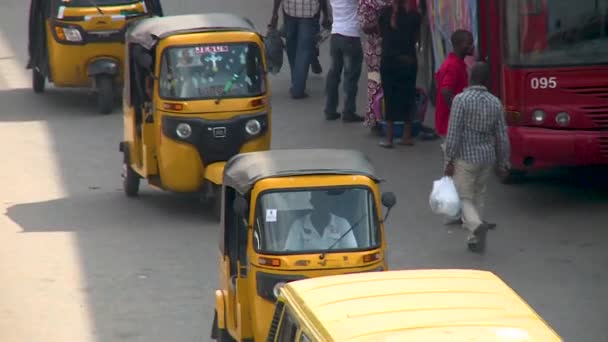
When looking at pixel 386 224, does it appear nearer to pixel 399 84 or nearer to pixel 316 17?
pixel 399 84

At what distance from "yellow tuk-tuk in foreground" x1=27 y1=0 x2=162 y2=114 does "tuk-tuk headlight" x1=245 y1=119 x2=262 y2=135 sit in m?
5.92

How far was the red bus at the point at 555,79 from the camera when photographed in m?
13.5

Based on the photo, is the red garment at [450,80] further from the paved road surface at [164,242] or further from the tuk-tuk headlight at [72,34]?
the tuk-tuk headlight at [72,34]

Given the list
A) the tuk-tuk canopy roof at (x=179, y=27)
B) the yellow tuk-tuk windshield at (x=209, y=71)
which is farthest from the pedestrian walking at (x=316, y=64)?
the yellow tuk-tuk windshield at (x=209, y=71)

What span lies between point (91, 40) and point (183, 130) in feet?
20.5

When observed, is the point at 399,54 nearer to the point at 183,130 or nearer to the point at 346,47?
the point at 346,47

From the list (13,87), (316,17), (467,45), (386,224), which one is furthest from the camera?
(13,87)

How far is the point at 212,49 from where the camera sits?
47.2ft

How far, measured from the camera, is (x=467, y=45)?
13133 mm

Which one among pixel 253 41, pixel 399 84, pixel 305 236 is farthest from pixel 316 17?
pixel 305 236

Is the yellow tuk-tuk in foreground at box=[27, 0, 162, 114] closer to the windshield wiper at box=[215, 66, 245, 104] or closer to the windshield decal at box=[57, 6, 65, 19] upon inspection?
the windshield decal at box=[57, 6, 65, 19]

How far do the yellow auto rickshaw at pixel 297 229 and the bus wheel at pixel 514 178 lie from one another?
5.70 m

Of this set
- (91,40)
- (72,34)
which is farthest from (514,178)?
(72,34)

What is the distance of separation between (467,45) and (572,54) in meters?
1.13
